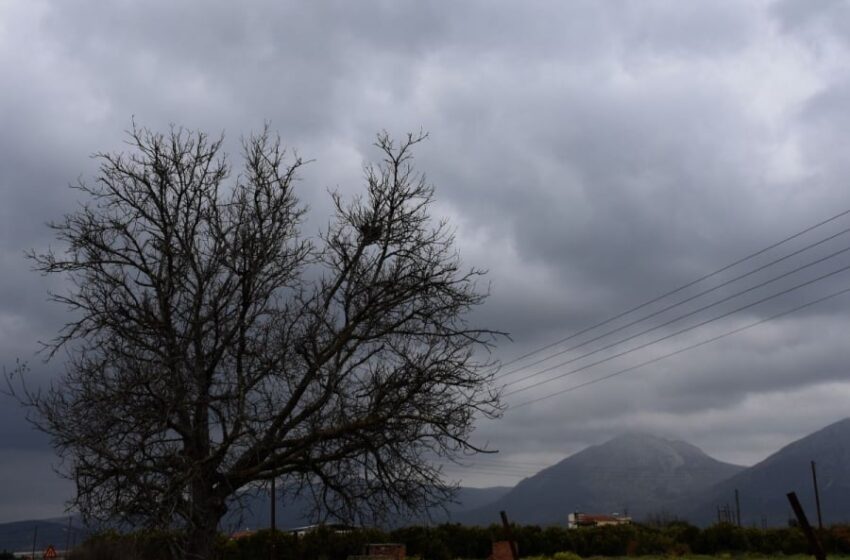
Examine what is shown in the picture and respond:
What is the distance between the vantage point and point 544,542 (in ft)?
115

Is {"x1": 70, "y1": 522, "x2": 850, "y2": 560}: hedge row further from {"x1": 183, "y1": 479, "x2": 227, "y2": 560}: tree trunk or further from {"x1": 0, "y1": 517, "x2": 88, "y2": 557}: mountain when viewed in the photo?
{"x1": 183, "y1": 479, "x2": 227, "y2": 560}: tree trunk

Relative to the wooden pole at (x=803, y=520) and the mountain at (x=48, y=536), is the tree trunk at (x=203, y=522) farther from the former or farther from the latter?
the wooden pole at (x=803, y=520)

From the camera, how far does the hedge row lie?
30.3 metres

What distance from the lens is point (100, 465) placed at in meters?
13.5

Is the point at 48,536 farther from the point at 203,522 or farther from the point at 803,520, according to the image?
the point at 803,520

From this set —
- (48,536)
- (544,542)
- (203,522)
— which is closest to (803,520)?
(203,522)

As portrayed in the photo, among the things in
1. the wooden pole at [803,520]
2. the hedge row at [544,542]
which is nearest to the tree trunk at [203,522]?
the wooden pole at [803,520]

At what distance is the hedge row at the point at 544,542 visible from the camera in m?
30.3

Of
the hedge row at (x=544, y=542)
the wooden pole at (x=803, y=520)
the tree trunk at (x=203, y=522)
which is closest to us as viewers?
the wooden pole at (x=803, y=520)

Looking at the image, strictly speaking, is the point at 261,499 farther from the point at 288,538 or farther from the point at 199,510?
the point at 288,538

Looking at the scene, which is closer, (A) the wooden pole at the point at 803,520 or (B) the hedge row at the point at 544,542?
(A) the wooden pole at the point at 803,520

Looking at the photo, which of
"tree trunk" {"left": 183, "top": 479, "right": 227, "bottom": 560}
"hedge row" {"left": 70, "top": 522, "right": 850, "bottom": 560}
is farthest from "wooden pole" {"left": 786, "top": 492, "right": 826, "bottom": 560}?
"hedge row" {"left": 70, "top": 522, "right": 850, "bottom": 560}

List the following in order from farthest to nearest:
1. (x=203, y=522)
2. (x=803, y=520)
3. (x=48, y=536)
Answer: (x=48, y=536) < (x=203, y=522) < (x=803, y=520)

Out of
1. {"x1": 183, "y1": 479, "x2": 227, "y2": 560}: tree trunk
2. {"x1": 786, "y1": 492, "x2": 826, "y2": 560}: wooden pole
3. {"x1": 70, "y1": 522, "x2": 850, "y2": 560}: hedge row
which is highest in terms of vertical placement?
{"x1": 183, "y1": 479, "x2": 227, "y2": 560}: tree trunk
